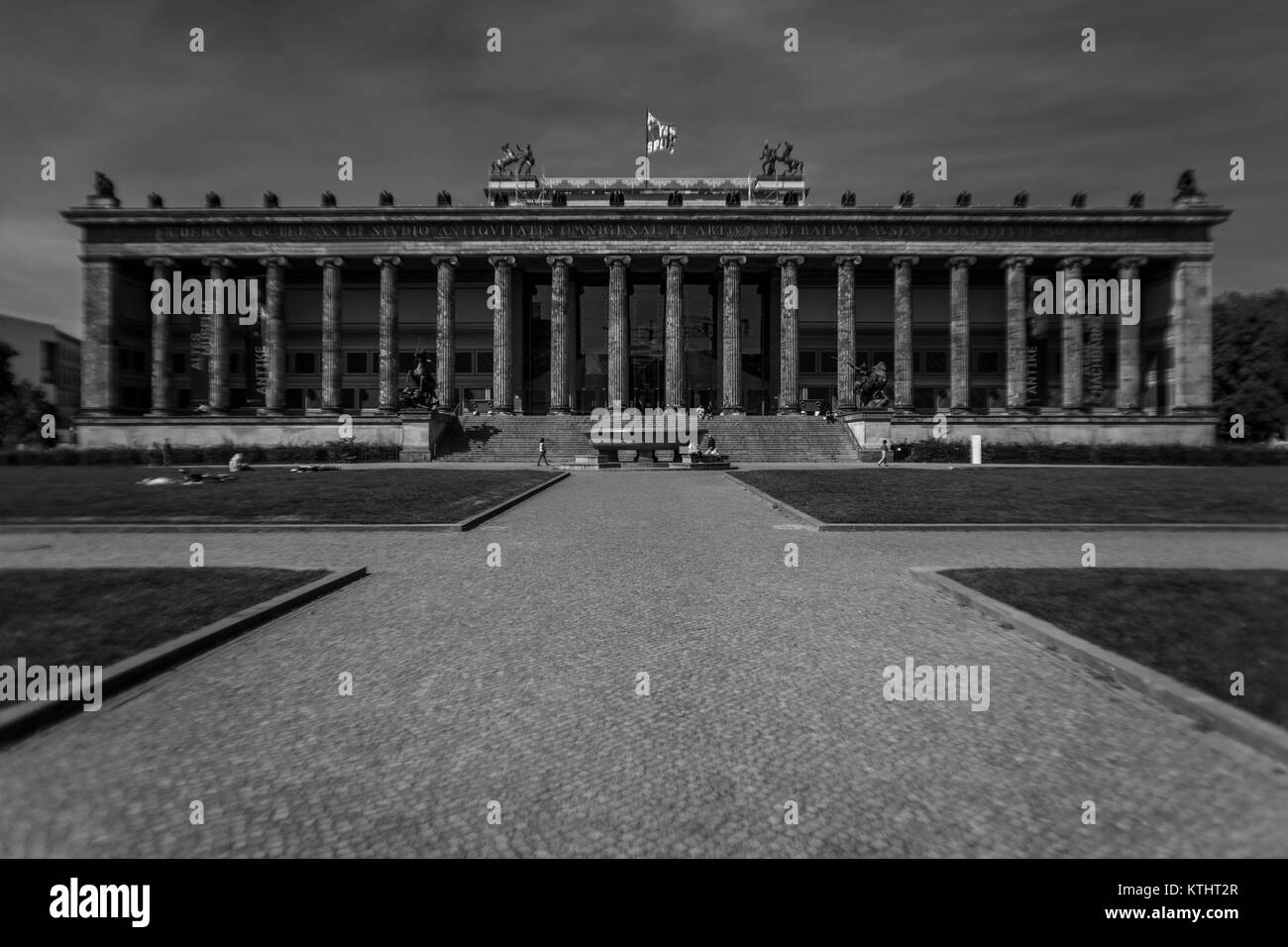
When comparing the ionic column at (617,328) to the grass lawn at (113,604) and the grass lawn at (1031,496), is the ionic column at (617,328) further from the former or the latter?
the grass lawn at (113,604)

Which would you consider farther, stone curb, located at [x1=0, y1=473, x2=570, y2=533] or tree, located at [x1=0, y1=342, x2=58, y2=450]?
tree, located at [x1=0, y1=342, x2=58, y2=450]

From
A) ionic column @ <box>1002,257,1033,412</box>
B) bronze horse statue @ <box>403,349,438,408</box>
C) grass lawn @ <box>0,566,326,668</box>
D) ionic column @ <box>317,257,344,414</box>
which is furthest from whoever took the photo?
ionic column @ <box>1002,257,1033,412</box>

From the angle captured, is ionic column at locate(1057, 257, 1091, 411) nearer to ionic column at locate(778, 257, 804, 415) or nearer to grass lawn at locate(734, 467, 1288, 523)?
ionic column at locate(778, 257, 804, 415)

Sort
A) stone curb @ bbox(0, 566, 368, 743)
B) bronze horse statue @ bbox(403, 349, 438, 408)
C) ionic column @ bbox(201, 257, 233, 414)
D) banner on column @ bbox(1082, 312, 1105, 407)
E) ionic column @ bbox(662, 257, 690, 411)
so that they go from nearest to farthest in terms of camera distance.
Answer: stone curb @ bbox(0, 566, 368, 743), bronze horse statue @ bbox(403, 349, 438, 408), ionic column @ bbox(201, 257, 233, 414), ionic column @ bbox(662, 257, 690, 411), banner on column @ bbox(1082, 312, 1105, 407)

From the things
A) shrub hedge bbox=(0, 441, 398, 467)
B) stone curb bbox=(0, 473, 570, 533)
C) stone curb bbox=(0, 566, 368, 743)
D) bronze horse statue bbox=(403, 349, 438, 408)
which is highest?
bronze horse statue bbox=(403, 349, 438, 408)

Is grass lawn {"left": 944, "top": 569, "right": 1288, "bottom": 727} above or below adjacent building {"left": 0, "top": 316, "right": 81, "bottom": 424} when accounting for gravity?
below

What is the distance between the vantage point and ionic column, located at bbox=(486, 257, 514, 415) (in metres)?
55.3

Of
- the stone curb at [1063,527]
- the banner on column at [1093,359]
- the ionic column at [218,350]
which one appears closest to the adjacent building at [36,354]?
the ionic column at [218,350]

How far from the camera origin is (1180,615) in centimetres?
705

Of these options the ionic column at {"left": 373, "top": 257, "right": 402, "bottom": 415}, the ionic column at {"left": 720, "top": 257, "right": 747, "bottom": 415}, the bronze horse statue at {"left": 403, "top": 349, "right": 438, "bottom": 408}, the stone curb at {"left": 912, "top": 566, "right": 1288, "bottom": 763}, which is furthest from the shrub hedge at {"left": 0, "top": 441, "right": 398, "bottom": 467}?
the stone curb at {"left": 912, "top": 566, "right": 1288, "bottom": 763}

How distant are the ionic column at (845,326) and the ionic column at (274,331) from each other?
148 feet

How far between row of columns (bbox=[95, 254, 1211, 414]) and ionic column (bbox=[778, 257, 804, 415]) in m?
0.08

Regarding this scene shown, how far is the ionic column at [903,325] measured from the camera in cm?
5534
